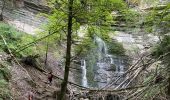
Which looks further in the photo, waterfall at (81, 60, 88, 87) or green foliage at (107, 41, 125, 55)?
green foliage at (107, 41, 125, 55)

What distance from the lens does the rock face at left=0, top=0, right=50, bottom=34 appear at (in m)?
23.0

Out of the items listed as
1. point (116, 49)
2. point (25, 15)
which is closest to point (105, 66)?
point (116, 49)

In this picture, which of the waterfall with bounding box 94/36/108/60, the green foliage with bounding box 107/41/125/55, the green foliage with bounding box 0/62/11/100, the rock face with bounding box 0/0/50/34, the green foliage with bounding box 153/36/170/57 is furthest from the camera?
the green foliage with bounding box 107/41/125/55

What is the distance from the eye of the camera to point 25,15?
1023 inches

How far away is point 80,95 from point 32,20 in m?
12.8

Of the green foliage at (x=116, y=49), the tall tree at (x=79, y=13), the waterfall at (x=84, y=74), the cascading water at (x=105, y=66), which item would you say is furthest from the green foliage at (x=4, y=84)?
→ the green foliage at (x=116, y=49)

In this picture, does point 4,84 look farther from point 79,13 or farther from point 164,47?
point 164,47

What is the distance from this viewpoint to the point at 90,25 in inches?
425

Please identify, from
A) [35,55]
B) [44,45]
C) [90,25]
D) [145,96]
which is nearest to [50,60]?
[44,45]

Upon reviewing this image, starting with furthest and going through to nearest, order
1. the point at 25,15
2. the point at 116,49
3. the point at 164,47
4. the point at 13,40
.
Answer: the point at 25,15
the point at 116,49
the point at 13,40
the point at 164,47

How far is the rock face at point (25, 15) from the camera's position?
75.3 ft

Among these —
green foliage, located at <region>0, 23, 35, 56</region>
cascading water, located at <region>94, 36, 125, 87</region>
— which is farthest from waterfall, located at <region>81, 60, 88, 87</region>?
green foliage, located at <region>0, 23, 35, 56</region>

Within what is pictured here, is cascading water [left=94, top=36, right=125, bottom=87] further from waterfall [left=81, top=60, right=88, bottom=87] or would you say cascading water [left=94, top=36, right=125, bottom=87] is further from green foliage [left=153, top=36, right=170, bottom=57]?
green foliage [left=153, top=36, right=170, bottom=57]

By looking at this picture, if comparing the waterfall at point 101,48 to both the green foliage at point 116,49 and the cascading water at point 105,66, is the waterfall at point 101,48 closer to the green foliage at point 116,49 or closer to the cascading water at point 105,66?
the cascading water at point 105,66
